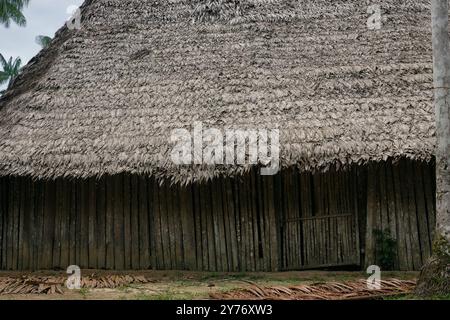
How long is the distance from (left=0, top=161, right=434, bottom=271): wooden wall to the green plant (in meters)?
0.10

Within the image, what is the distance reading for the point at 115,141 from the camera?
815 cm

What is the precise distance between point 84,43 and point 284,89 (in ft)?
13.8

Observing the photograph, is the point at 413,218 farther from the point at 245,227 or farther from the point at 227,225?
the point at 227,225

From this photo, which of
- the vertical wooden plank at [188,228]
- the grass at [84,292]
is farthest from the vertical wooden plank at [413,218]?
the grass at [84,292]

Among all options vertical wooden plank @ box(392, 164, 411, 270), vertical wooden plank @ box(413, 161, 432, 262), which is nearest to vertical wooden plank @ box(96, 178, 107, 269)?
vertical wooden plank @ box(392, 164, 411, 270)

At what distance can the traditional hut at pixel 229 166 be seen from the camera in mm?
7887

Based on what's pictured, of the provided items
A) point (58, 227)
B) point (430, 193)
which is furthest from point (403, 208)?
point (58, 227)

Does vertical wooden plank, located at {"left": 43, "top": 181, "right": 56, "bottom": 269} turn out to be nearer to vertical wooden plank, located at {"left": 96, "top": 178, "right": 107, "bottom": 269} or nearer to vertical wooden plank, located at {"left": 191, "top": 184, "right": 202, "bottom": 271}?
vertical wooden plank, located at {"left": 96, "top": 178, "right": 107, "bottom": 269}

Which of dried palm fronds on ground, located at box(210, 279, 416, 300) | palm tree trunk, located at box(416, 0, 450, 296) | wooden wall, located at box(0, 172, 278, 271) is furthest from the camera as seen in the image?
wooden wall, located at box(0, 172, 278, 271)

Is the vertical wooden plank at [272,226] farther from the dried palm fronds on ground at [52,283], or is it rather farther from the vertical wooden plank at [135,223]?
the vertical wooden plank at [135,223]

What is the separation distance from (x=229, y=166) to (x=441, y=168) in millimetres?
2976

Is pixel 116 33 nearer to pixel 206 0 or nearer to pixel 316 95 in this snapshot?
pixel 206 0

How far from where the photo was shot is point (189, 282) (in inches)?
302

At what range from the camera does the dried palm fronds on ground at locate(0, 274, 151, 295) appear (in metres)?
6.95
